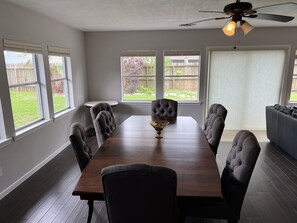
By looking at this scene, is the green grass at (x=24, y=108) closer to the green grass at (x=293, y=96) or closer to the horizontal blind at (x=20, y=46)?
the horizontal blind at (x=20, y=46)

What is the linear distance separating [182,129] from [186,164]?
1.07 meters

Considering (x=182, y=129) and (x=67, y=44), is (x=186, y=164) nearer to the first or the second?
(x=182, y=129)

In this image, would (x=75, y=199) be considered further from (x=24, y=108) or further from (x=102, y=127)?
(x=24, y=108)

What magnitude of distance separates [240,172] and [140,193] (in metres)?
0.83

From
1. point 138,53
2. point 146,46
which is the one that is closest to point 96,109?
point 138,53

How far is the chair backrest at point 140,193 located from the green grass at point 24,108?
249cm

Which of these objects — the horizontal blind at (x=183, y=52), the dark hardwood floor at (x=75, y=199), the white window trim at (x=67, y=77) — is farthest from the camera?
the horizontal blind at (x=183, y=52)

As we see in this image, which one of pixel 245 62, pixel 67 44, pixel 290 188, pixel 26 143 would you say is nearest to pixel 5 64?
pixel 26 143

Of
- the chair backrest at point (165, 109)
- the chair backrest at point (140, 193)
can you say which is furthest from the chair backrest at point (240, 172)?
the chair backrest at point (165, 109)

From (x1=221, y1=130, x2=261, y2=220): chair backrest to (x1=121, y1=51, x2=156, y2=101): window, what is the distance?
3.84 meters

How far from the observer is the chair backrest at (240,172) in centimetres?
159

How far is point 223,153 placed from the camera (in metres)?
4.05

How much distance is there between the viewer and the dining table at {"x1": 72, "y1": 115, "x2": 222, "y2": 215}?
150cm

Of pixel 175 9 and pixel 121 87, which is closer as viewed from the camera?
pixel 175 9
